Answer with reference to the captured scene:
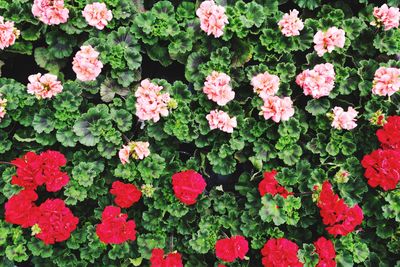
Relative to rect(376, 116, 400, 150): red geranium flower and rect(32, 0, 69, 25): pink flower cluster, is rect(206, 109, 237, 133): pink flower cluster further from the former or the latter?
rect(32, 0, 69, 25): pink flower cluster

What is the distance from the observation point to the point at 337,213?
8.43ft

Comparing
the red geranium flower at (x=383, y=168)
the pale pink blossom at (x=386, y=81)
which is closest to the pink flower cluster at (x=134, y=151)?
the red geranium flower at (x=383, y=168)

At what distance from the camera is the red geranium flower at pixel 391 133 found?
2.66 m

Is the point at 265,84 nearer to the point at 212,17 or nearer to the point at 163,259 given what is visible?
the point at 212,17

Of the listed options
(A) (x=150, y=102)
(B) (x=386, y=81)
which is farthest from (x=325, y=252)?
(A) (x=150, y=102)

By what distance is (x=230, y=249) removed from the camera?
8.48 ft

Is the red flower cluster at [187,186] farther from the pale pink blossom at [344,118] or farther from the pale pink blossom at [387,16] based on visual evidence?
the pale pink blossom at [387,16]

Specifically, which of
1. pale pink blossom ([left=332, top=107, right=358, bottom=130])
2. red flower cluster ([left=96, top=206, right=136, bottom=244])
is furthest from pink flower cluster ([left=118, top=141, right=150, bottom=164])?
pale pink blossom ([left=332, top=107, right=358, bottom=130])

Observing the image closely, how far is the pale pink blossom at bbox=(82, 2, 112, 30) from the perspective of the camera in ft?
9.00

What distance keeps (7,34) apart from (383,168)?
87.0 inches

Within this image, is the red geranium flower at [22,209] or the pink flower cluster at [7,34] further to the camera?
the pink flower cluster at [7,34]

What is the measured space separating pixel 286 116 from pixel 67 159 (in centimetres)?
131

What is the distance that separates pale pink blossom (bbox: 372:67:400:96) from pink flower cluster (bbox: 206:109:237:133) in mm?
835

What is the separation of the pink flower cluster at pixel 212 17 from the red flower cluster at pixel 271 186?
85 cm
